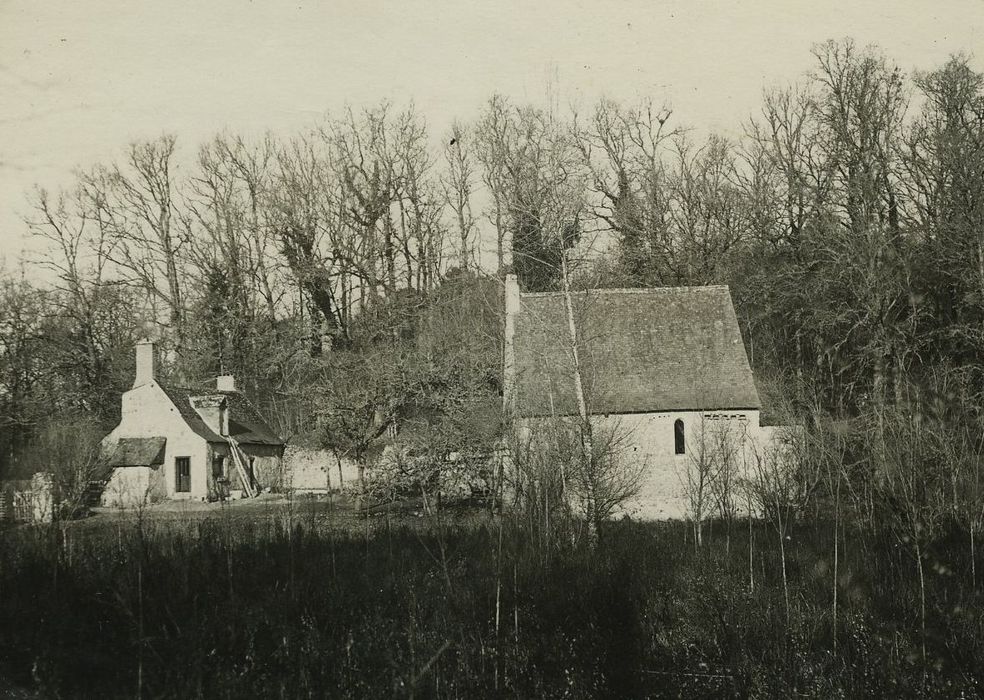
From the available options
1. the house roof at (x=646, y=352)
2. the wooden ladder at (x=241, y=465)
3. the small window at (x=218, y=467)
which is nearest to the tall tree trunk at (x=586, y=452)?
the house roof at (x=646, y=352)

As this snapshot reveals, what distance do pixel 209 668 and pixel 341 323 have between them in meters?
35.9

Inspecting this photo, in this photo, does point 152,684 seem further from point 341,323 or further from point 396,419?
point 341,323

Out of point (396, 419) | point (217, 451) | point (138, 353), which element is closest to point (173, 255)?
point (138, 353)

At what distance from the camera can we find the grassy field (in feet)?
29.6

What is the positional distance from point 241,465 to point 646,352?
18.0 metres

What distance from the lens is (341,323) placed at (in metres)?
44.4

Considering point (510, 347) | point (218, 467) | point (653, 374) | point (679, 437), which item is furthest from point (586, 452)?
point (218, 467)

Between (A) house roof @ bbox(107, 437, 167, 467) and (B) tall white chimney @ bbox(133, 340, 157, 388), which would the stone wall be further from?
(B) tall white chimney @ bbox(133, 340, 157, 388)

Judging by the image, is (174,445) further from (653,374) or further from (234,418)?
(653,374)

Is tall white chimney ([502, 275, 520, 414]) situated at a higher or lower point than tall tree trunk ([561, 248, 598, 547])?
higher

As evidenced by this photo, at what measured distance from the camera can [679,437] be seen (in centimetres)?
3017

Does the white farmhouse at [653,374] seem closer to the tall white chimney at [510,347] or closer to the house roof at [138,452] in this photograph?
the tall white chimney at [510,347]

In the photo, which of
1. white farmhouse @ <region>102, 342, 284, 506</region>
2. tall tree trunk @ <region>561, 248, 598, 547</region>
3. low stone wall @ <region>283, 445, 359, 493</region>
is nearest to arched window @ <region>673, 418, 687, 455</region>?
tall tree trunk @ <region>561, 248, 598, 547</region>

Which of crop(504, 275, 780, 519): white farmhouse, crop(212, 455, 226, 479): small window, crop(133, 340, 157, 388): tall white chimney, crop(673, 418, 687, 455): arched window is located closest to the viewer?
crop(504, 275, 780, 519): white farmhouse
